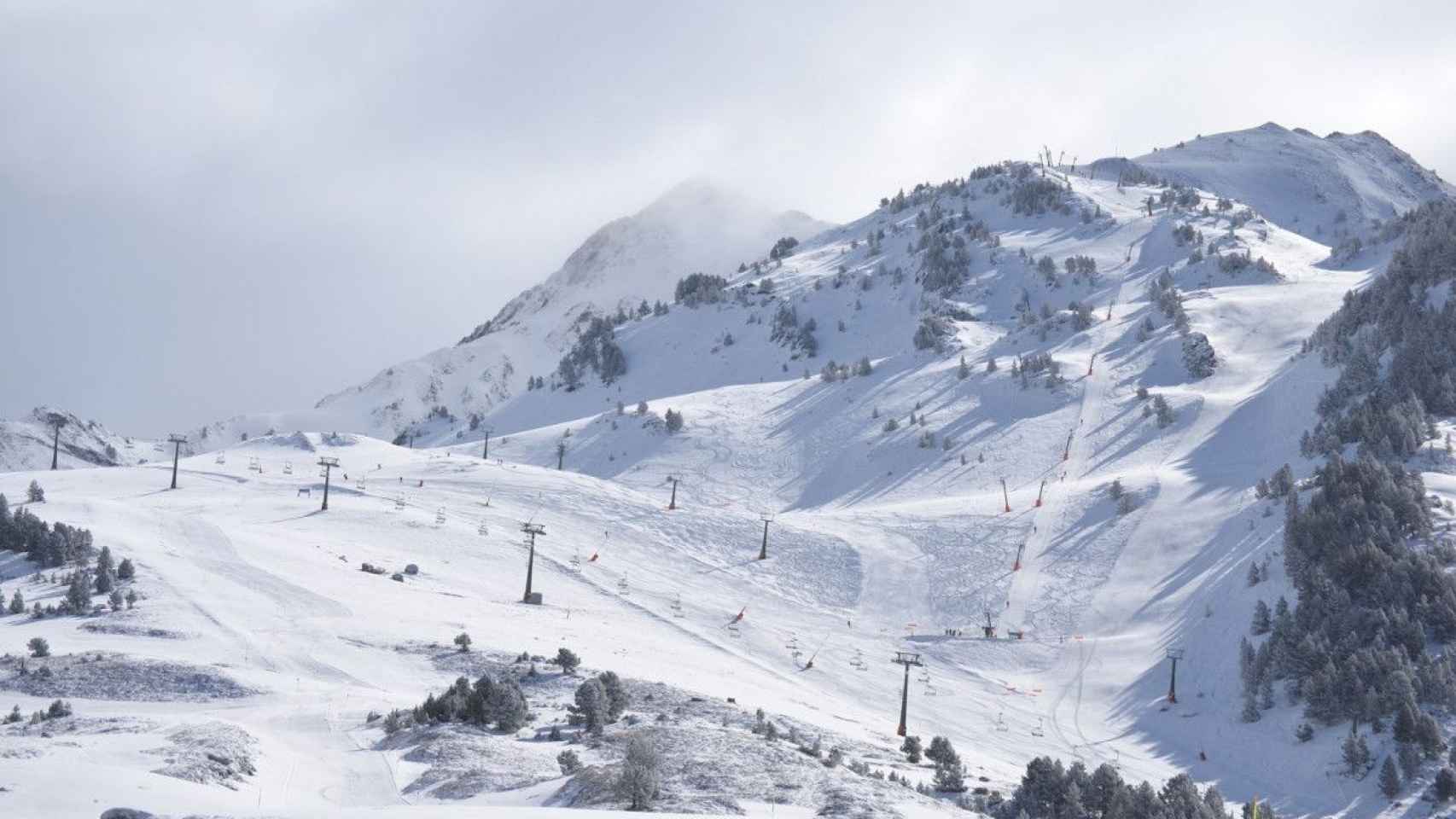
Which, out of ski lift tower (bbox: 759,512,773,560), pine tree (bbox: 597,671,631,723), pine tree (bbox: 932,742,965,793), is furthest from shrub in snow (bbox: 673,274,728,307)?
pine tree (bbox: 932,742,965,793)

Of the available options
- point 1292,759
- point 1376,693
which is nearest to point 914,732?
point 1292,759

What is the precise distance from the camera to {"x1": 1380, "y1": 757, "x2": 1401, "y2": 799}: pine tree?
41.7 metres

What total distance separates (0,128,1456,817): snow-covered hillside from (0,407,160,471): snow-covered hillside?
29099 millimetres

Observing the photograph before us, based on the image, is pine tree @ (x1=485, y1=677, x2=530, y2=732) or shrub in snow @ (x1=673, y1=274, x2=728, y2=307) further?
shrub in snow @ (x1=673, y1=274, x2=728, y2=307)

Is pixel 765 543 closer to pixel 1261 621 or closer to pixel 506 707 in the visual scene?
pixel 1261 621

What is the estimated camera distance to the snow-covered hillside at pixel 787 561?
99.9 ft

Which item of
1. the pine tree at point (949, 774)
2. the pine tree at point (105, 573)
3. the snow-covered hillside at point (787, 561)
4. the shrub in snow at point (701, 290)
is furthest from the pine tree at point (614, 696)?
the shrub in snow at point (701, 290)

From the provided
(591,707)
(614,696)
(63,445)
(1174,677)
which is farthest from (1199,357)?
(63,445)

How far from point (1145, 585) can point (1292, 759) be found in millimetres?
19144

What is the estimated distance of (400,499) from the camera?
7450 cm

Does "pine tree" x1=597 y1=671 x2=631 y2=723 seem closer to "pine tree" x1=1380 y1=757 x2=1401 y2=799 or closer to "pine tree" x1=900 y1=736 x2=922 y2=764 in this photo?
"pine tree" x1=900 y1=736 x2=922 y2=764

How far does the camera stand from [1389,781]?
41781 millimetres

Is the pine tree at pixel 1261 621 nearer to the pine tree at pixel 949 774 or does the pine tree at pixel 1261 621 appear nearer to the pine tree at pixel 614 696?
the pine tree at pixel 949 774

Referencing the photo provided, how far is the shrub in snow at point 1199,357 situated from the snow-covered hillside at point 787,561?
0.39m
